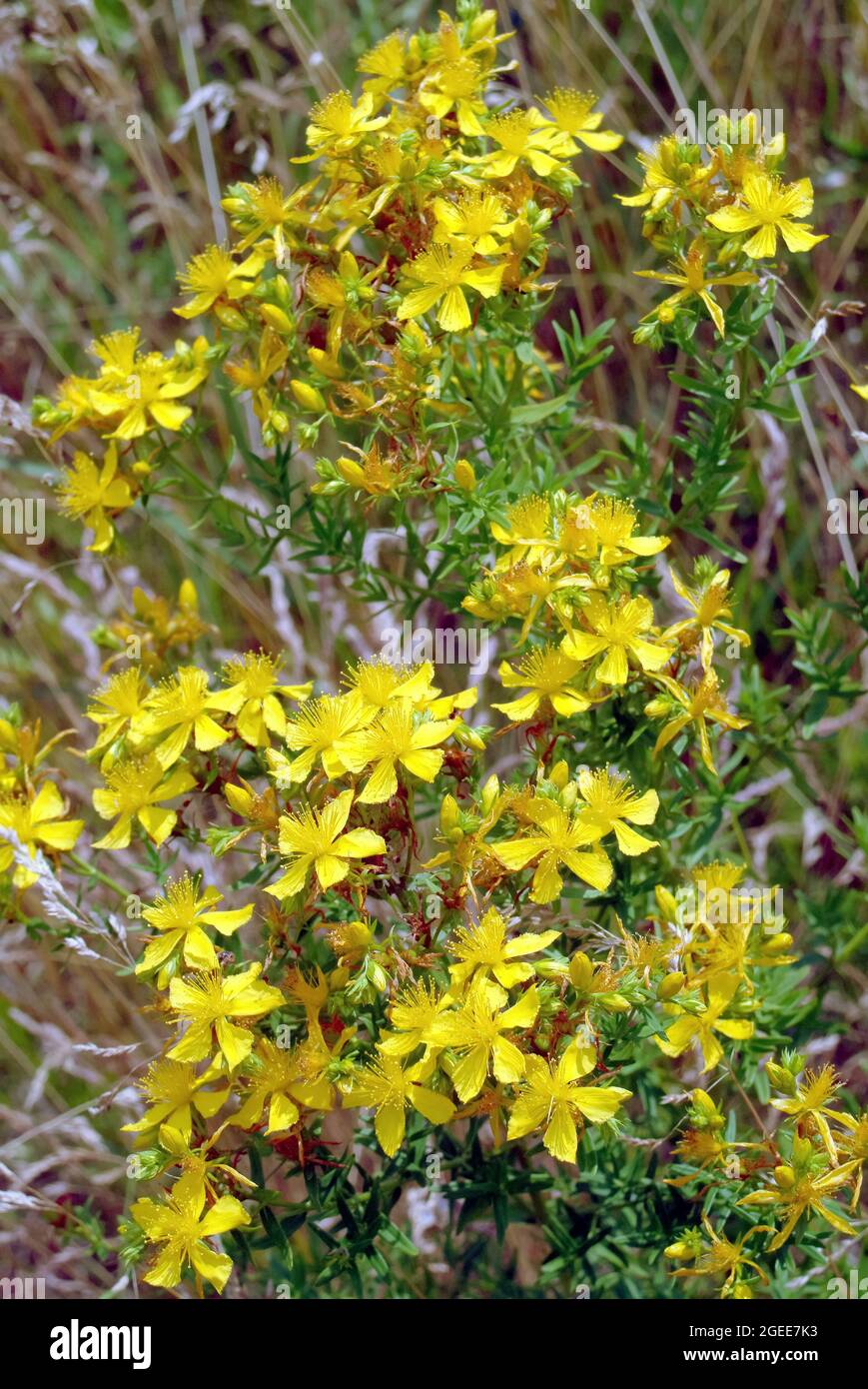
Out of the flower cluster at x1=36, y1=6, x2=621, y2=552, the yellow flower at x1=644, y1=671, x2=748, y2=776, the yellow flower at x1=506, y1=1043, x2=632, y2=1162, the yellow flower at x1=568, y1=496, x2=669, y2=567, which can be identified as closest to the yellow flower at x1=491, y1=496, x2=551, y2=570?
the yellow flower at x1=568, y1=496, x2=669, y2=567

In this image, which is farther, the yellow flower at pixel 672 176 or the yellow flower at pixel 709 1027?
the yellow flower at pixel 672 176

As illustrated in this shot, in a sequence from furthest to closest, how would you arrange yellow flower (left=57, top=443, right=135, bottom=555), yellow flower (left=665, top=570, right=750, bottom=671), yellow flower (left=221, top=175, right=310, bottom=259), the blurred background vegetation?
the blurred background vegetation < yellow flower (left=57, top=443, right=135, bottom=555) < yellow flower (left=221, top=175, right=310, bottom=259) < yellow flower (left=665, top=570, right=750, bottom=671)

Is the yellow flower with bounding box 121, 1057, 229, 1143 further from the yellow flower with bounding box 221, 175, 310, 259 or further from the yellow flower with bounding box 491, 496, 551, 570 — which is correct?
the yellow flower with bounding box 221, 175, 310, 259

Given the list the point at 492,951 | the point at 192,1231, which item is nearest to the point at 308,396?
the point at 492,951

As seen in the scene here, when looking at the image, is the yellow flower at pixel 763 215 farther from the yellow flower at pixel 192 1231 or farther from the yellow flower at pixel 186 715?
the yellow flower at pixel 192 1231

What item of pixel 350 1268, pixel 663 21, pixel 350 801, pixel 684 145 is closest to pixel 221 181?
pixel 663 21

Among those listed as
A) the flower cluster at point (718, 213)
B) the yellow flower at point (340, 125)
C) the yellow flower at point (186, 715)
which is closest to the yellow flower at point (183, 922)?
the yellow flower at point (186, 715)

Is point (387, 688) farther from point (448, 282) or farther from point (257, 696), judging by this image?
point (448, 282)
